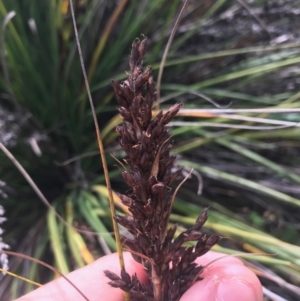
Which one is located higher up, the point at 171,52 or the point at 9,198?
the point at 171,52

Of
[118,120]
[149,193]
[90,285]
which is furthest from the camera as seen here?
[118,120]

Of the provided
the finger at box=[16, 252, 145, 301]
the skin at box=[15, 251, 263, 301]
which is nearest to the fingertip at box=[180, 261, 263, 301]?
the skin at box=[15, 251, 263, 301]

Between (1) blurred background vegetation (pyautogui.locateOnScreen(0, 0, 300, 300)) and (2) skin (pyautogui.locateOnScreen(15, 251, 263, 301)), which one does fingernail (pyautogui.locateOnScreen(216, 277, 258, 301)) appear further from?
(1) blurred background vegetation (pyautogui.locateOnScreen(0, 0, 300, 300))

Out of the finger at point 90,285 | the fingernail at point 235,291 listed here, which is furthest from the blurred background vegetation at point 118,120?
the fingernail at point 235,291

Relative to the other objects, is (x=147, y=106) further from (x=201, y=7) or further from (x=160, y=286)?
(x=201, y=7)

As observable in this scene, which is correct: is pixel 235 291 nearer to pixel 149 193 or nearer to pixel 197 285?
pixel 197 285

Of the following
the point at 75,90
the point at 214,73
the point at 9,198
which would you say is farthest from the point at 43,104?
the point at 214,73

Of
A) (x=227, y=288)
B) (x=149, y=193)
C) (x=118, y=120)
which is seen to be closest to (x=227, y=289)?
(x=227, y=288)
